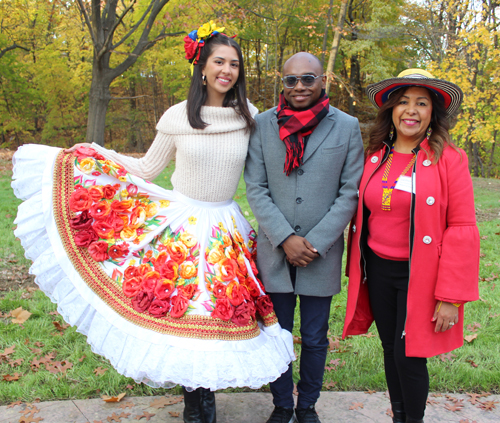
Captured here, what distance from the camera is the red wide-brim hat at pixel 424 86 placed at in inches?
87.1

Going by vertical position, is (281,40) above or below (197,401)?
above

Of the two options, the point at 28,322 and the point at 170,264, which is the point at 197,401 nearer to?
the point at 170,264

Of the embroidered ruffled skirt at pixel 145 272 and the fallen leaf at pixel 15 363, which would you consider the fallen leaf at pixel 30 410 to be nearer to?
the fallen leaf at pixel 15 363

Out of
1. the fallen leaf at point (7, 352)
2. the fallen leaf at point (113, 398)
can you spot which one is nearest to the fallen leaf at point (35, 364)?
the fallen leaf at point (7, 352)

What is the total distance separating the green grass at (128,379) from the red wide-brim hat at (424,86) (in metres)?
1.92

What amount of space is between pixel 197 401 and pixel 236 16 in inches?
425

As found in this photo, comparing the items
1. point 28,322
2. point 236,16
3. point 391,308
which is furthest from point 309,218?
point 236,16

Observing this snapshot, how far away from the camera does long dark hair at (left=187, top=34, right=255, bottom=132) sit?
8.71 feet

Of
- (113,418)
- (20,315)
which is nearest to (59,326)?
(20,315)

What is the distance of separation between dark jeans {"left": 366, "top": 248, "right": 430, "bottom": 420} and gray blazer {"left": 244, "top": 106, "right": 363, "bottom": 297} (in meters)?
0.26

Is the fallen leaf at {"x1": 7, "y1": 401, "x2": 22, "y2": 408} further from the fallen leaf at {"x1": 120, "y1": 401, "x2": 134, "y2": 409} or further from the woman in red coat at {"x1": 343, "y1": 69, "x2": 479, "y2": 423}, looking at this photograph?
the woman in red coat at {"x1": 343, "y1": 69, "x2": 479, "y2": 423}

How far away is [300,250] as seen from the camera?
244 cm

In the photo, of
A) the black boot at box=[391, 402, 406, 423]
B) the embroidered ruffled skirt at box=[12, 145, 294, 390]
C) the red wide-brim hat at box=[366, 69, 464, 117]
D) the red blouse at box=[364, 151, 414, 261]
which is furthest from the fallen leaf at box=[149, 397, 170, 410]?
the red wide-brim hat at box=[366, 69, 464, 117]

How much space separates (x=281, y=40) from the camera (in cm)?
2114
